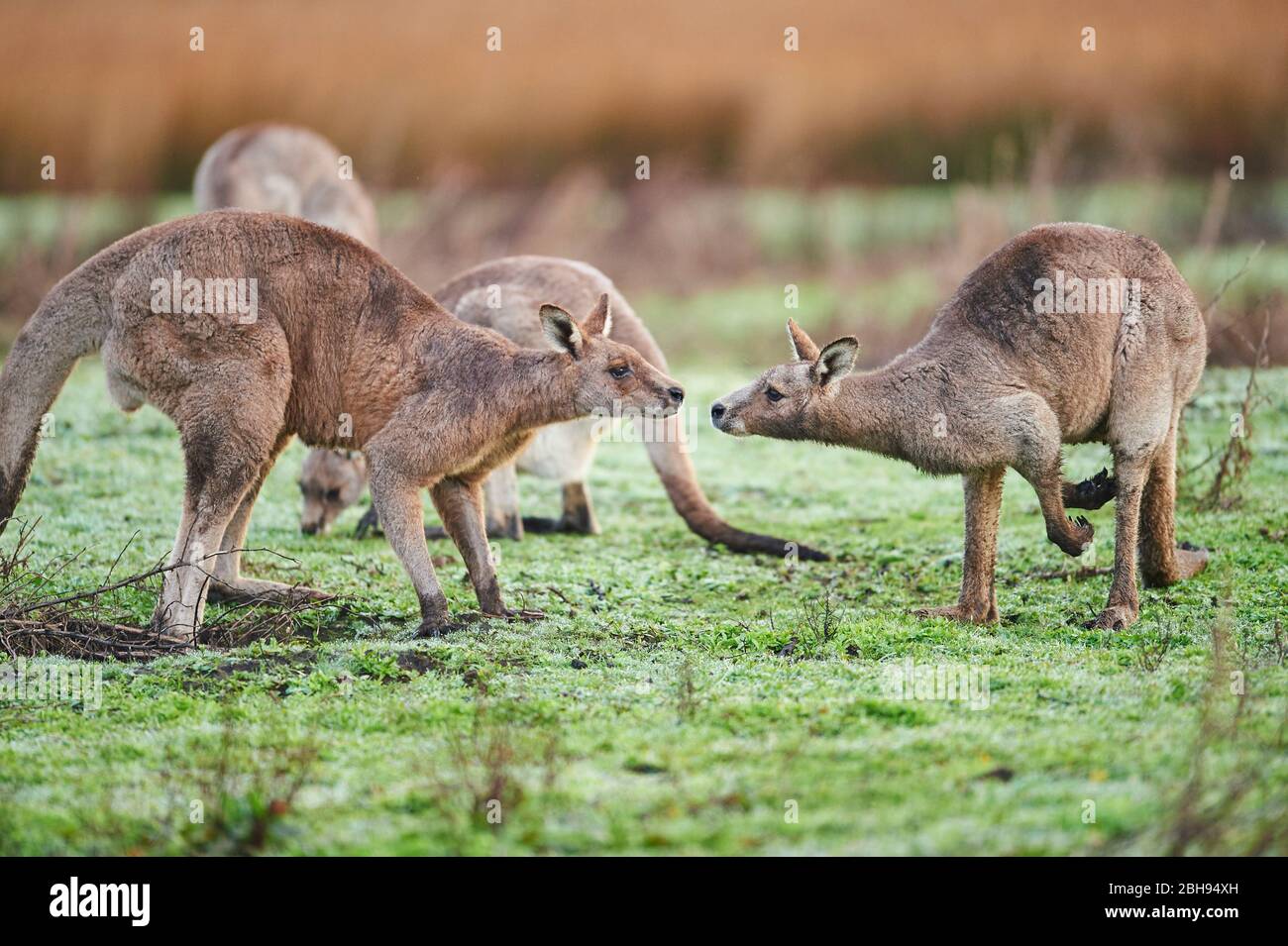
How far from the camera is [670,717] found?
18.9ft

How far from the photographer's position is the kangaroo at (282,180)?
12.9 meters

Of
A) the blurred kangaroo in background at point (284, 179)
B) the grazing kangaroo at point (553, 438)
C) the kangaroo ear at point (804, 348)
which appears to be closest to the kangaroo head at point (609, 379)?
the kangaroo ear at point (804, 348)

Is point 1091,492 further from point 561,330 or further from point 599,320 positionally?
point 561,330

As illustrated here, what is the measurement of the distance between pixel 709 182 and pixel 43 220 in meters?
8.04

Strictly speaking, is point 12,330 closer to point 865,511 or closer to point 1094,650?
point 865,511

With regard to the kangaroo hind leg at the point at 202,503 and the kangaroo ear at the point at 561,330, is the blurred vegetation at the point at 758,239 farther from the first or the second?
the kangaroo hind leg at the point at 202,503

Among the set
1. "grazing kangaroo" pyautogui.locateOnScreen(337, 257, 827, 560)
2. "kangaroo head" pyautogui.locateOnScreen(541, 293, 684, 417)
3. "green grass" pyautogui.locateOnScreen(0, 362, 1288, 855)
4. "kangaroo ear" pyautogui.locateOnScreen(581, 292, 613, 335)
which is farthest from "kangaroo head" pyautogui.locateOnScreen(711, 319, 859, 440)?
"grazing kangaroo" pyautogui.locateOnScreen(337, 257, 827, 560)

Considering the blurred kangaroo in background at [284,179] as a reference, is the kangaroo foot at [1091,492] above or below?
below

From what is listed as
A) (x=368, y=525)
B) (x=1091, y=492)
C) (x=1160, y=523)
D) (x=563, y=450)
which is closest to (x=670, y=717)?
(x=1091, y=492)

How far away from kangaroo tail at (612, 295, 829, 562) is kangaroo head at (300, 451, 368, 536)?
1.89 m

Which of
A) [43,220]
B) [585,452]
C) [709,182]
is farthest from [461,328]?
[709,182]

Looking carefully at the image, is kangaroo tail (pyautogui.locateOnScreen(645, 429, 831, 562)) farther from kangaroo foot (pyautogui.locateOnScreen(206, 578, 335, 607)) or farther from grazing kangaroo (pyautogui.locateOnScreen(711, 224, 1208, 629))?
kangaroo foot (pyautogui.locateOnScreen(206, 578, 335, 607))

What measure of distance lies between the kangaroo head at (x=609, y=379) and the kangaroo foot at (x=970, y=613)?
1.58 meters

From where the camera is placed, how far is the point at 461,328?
7.31 meters
